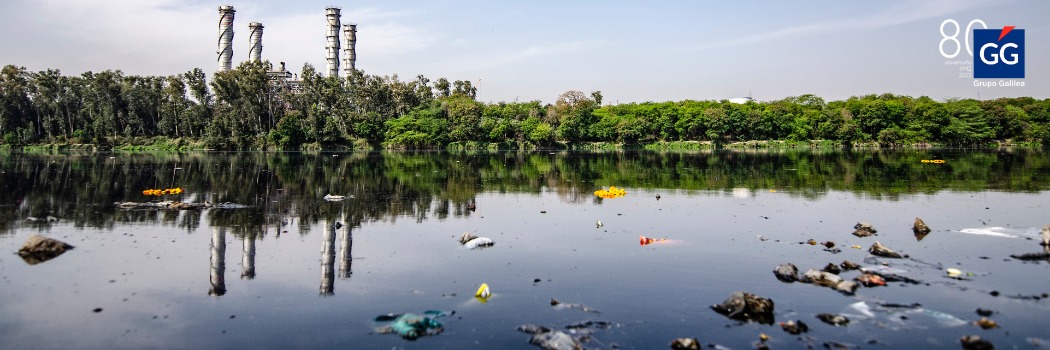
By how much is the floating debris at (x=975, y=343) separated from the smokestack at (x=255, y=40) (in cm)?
11038

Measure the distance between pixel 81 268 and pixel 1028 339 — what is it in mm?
16306

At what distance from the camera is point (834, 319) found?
9.89 m

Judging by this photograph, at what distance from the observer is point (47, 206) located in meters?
22.8

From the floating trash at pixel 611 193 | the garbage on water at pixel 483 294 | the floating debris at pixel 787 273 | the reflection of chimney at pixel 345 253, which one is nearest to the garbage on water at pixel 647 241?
the floating debris at pixel 787 273

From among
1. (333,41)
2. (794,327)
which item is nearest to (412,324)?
(794,327)

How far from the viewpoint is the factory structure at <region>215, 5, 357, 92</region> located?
98500 mm

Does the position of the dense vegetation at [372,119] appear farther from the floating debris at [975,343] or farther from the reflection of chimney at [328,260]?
the floating debris at [975,343]

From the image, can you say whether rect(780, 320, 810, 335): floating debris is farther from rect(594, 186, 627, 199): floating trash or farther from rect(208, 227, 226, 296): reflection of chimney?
rect(594, 186, 627, 199): floating trash

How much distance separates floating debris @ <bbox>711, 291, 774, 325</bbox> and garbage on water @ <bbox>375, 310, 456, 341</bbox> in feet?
14.3

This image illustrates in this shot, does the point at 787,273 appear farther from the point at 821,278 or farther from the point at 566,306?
the point at 566,306

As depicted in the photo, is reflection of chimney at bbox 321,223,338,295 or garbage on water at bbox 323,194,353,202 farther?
garbage on water at bbox 323,194,353,202

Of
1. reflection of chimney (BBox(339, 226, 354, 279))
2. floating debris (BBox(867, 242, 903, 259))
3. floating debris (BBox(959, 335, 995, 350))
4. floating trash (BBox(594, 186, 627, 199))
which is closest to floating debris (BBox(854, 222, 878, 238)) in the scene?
floating debris (BBox(867, 242, 903, 259))

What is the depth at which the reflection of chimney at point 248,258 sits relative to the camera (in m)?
13.0

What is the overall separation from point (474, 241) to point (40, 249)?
9472mm
